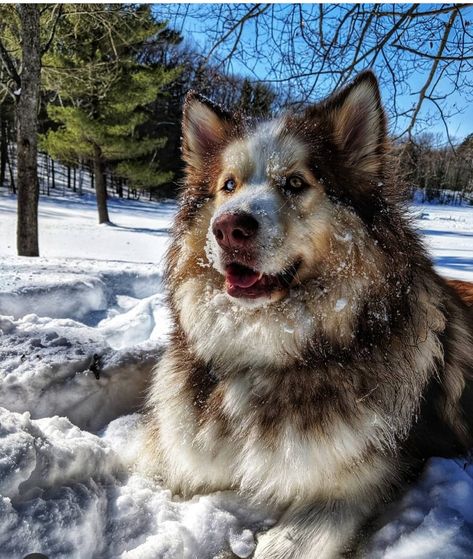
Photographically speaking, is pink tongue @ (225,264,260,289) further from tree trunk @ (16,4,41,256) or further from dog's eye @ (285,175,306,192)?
tree trunk @ (16,4,41,256)

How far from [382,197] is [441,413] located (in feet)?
3.72

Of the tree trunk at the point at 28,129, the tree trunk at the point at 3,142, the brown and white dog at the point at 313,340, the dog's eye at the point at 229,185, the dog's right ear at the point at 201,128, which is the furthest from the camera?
the tree trunk at the point at 3,142

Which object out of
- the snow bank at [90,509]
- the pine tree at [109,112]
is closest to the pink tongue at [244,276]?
the snow bank at [90,509]

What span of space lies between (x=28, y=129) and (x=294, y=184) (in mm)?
8039

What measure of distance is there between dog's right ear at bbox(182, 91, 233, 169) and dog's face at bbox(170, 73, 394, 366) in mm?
85

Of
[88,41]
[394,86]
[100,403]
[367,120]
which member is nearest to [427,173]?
[394,86]

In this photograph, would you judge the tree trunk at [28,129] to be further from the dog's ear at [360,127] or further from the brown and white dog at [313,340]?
the dog's ear at [360,127]

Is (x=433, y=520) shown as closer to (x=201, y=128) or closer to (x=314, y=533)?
(x=314, y=533)

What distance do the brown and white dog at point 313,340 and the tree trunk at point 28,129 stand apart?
763cm

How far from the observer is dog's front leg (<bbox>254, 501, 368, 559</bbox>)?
5.73 ft

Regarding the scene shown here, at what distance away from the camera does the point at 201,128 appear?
8.14ft

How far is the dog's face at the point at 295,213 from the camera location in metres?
1.91

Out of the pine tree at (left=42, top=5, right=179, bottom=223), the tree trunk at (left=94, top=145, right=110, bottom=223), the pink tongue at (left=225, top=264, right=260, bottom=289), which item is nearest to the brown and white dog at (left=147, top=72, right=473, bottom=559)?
the pink tongue at (left=225, top=264, right=260, bottom=289)

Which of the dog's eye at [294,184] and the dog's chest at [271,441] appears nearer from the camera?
the dog's chest at [271,441]
